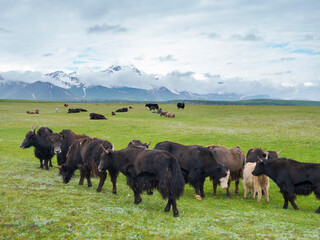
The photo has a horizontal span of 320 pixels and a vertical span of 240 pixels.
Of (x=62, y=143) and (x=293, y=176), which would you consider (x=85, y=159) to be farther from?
(x=293, y=176)

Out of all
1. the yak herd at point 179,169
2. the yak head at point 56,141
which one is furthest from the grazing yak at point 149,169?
the yak head at point 56,141

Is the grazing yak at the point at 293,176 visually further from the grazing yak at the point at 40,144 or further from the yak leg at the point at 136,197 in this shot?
the grazing yak at the point at 40,144

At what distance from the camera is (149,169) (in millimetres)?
9719

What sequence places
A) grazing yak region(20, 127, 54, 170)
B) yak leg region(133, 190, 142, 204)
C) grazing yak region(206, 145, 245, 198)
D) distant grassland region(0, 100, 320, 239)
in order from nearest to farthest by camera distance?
distant grassland region(0, 100, 320, 239)
yak leg region(133, 190, 142, 204)
grazing yak region(206, 145, 245, 198)
grazing yak region(20, 127, 54, 170)

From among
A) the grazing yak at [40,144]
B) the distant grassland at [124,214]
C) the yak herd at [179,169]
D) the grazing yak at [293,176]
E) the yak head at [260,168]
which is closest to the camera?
the distant grassland at [124,214]

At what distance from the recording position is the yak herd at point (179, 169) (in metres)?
9.52

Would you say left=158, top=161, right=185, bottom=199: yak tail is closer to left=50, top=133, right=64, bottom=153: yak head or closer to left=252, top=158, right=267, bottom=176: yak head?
left=252, top=158, right=267, bottom=176: yak head

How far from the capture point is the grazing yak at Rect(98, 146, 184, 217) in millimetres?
9211

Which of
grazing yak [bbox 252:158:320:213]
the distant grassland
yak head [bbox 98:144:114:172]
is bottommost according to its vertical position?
the distant grassland

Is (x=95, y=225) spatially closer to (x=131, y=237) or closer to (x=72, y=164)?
(x=131, y=237)

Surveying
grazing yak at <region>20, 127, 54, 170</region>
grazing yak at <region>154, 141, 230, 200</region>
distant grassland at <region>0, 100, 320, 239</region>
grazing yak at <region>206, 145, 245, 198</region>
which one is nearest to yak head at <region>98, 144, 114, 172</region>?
distant grassland at <region>0, 100, 320, 239</region>

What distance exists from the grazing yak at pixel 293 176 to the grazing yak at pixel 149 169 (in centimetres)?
470

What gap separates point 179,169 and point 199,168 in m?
2.74

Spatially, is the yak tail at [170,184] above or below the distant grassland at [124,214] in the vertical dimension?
above
